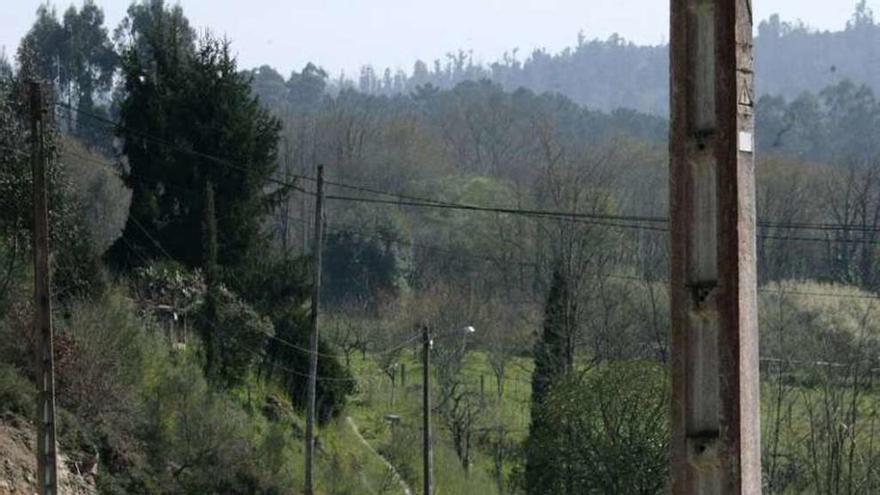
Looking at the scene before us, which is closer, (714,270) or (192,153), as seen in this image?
(714,270)

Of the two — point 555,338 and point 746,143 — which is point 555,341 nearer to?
point 555,338

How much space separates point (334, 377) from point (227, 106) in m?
8.13

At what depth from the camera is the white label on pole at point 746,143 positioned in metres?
3.08

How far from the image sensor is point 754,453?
3.08 metres

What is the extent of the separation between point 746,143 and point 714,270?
280 mm

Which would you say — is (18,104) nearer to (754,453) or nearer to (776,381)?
(776,381)

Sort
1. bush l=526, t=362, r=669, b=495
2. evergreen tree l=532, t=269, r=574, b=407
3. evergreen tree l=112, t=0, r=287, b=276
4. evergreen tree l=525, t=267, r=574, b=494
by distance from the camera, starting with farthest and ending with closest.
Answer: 1. evergreen tree l=532, t=269, r=574, b=407
2. evergreen tree l=525, t=267, r=574, b=494
3. evergreen tree l=112, t=0, r=287, b=276
4. bush l=526, t=362, r=669, b=495

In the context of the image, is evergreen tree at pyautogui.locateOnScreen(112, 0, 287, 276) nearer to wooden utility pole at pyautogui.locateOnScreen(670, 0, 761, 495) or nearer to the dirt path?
the dirt path

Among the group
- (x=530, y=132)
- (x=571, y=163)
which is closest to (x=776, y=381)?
(x=571, y=163)

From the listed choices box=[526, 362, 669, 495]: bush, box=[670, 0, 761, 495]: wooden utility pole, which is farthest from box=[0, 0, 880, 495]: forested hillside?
box=[670, 0, 761, 495]: wooden utility pole

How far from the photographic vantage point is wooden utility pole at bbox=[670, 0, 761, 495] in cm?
305

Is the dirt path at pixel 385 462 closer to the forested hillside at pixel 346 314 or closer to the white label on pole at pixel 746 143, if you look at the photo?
the forested hillside at pixel 346 314

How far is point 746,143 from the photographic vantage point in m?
3.11

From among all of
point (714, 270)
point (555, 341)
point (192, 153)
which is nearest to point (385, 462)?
point (555, 341)
